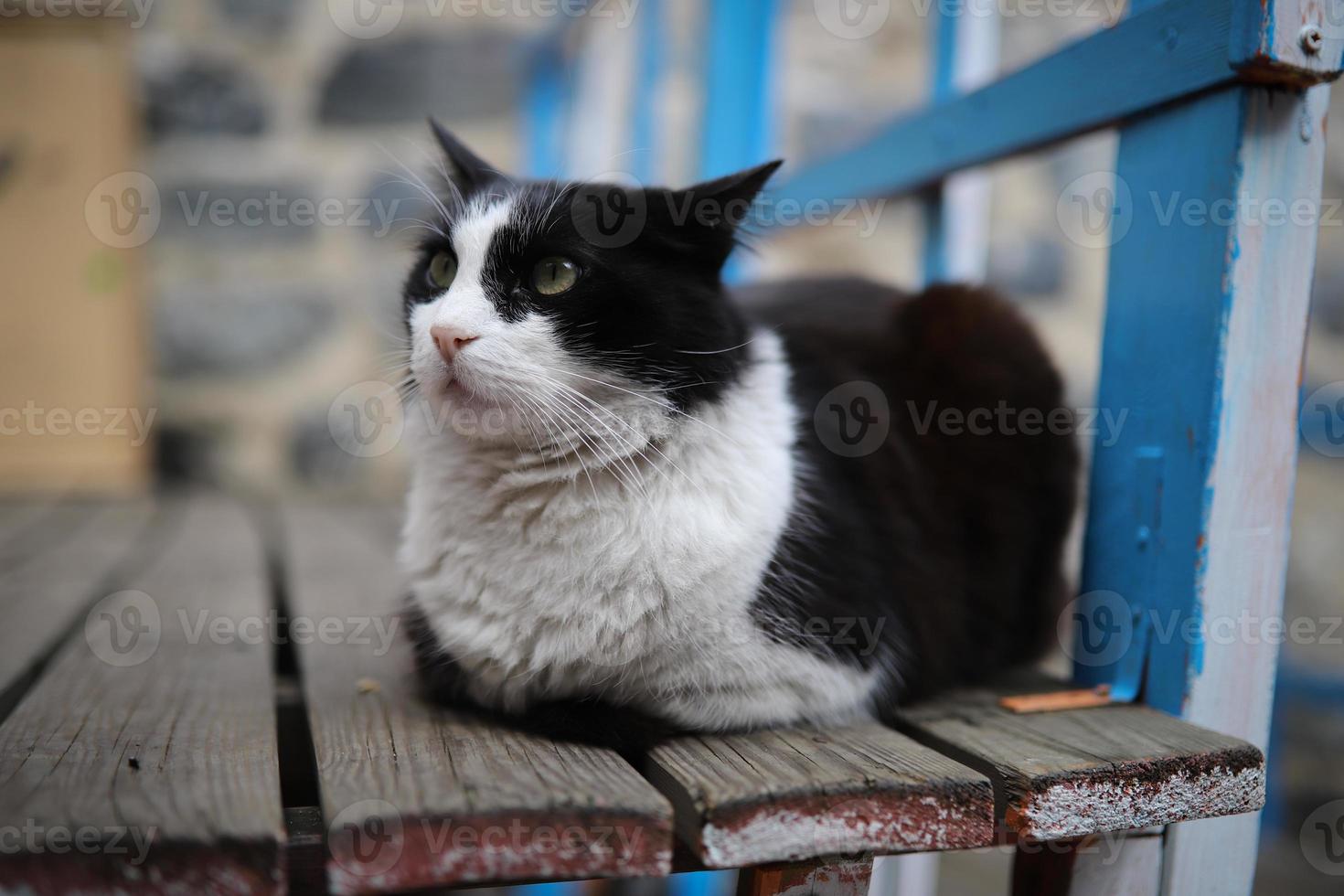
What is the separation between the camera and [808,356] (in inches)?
51.0

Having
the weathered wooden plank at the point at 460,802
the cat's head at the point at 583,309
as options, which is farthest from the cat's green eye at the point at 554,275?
the weathered wooden plank at the point at 460,802

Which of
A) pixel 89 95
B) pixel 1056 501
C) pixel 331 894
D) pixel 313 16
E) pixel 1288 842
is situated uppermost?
pixel 313 16

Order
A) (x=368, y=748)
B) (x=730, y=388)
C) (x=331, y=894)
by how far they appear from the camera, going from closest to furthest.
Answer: (x=331, y=894) → (x=368, y=748) → (x=730, y=388)

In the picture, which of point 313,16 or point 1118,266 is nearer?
point 1118,266

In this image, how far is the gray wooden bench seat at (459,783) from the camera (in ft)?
2.46

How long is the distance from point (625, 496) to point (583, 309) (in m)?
0.20

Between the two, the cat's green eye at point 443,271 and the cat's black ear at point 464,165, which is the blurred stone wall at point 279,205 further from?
the cat's green eye at point 443,271

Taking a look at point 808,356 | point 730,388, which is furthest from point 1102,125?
point 730,388

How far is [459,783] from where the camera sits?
0.84 m

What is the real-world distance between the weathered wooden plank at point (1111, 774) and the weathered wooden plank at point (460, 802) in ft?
1.13

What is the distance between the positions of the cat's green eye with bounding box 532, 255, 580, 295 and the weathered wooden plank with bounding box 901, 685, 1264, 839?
622mm

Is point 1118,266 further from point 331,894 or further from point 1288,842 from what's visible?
point 1288,842

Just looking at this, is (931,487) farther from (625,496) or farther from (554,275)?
(554,275)

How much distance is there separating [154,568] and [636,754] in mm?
1261
